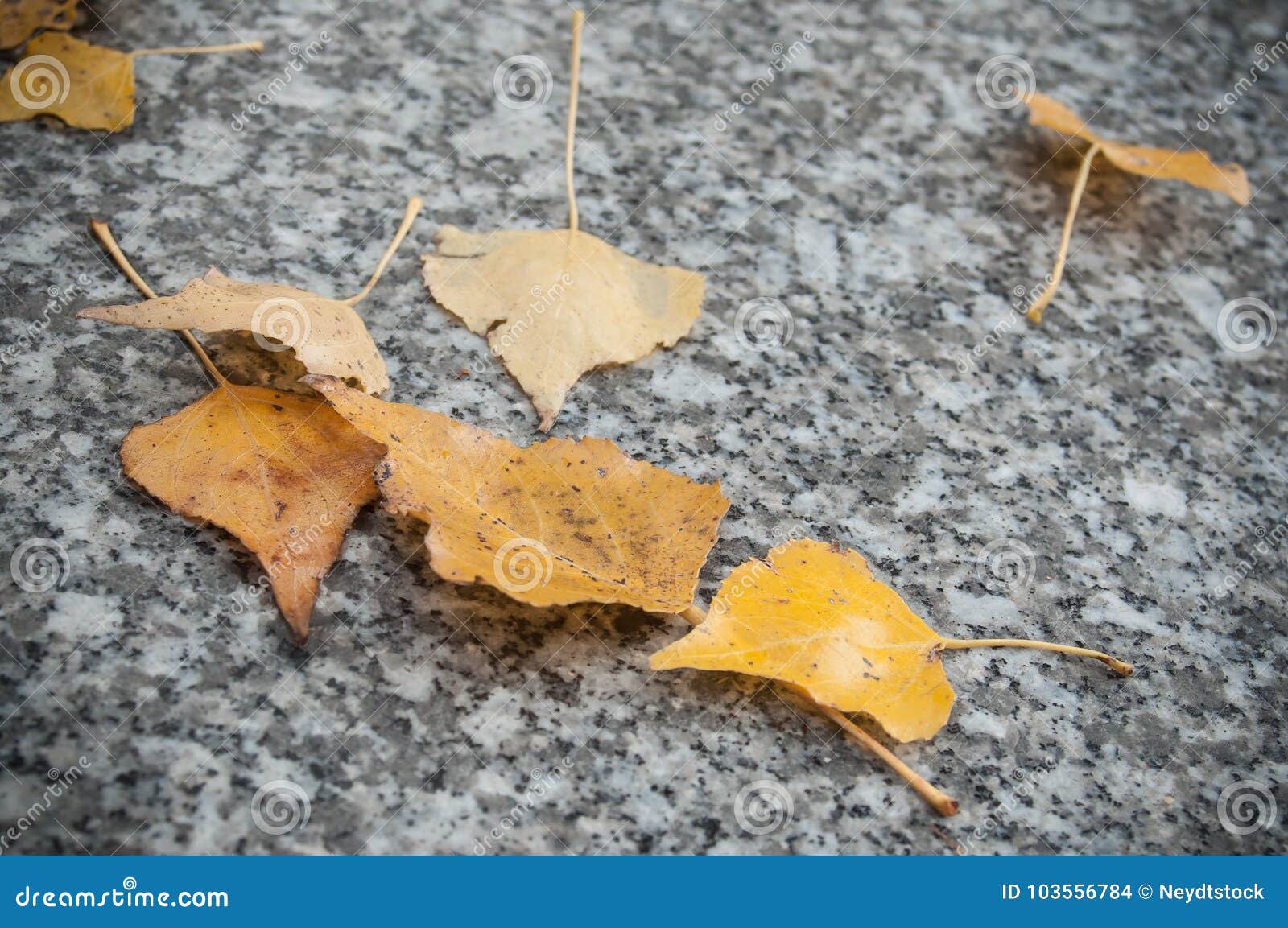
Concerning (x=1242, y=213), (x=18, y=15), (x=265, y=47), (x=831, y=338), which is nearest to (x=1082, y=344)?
(x=831, y=338)

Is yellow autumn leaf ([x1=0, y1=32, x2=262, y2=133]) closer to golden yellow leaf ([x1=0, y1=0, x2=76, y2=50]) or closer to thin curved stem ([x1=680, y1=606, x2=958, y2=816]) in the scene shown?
golden yellow leaf ([x1=0, y1=0, x2=76, y2=50])

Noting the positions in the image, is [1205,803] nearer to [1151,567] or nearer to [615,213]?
[1151,567]
